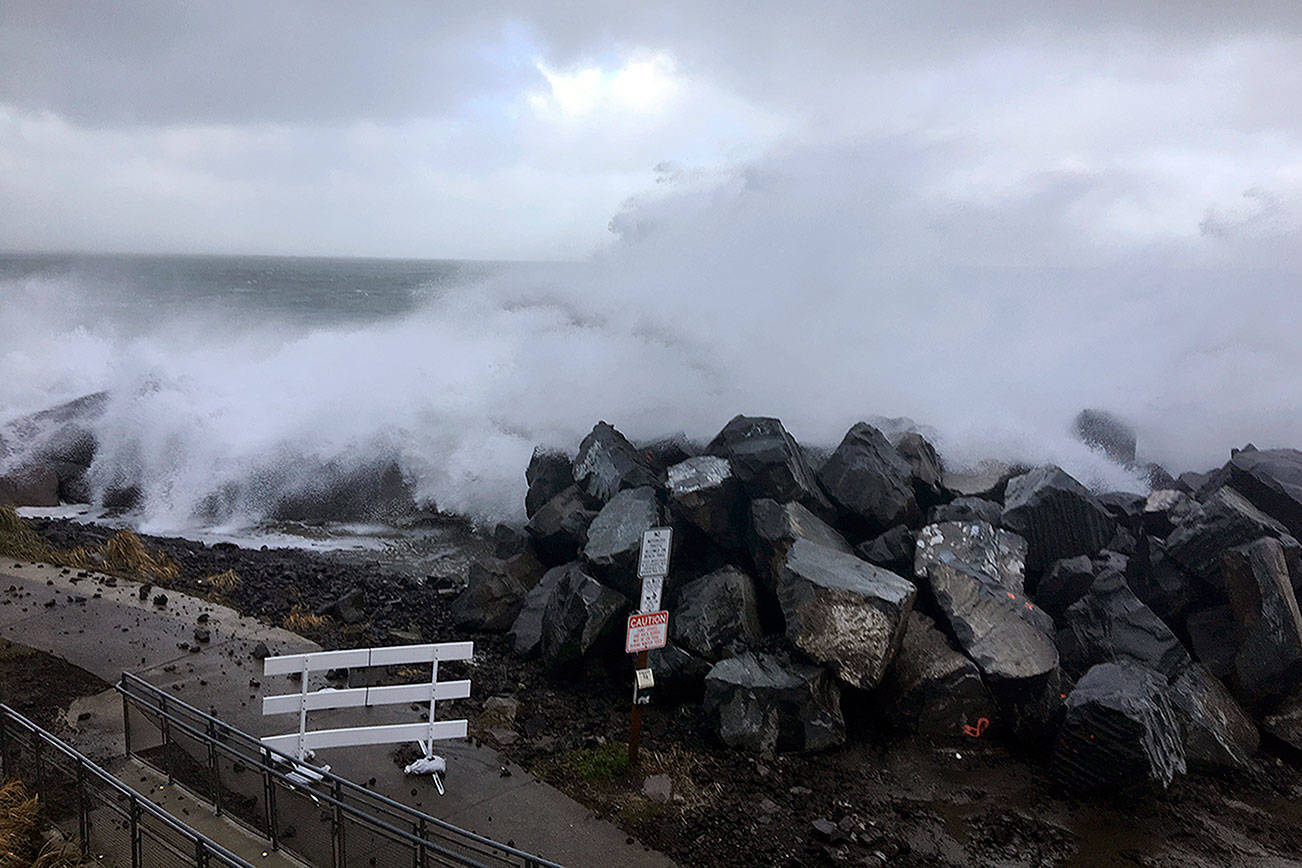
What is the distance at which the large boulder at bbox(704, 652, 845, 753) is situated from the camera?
677 centimetres

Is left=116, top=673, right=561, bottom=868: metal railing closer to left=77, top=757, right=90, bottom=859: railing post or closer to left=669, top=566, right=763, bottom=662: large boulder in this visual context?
left=77, top=757, right=90, bottom=859: railing post

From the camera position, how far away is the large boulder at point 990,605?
23.8 feet

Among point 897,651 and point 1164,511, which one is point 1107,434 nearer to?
point 1164,511

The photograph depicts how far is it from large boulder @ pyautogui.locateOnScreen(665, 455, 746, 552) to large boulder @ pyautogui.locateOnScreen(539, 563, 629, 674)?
1183mm

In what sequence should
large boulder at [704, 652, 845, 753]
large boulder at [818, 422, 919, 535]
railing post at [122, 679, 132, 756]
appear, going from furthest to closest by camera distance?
large boulder at [818, 422, 919, 535] < large boulder at [704, 652, 845, 753] < railing post at [122, 679, 132, 756]

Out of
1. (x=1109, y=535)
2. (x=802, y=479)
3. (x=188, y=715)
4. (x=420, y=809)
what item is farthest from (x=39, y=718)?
(x=1109, y=535)

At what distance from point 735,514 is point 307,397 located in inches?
503

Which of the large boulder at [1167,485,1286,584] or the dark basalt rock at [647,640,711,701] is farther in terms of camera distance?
the large boulder at [1167,485,1286,584]

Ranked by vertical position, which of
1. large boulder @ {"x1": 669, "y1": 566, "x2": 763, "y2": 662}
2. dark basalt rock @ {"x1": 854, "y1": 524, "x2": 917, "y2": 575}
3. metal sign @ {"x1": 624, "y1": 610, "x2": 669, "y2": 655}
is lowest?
large boulder @ {"x1": 669, "y1": 566, "x2": 763, "y2": 662}

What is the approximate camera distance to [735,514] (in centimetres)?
875

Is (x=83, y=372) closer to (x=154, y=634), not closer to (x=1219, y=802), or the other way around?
(x=154, y=634)

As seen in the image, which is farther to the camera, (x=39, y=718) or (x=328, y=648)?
(x=328, y=648)

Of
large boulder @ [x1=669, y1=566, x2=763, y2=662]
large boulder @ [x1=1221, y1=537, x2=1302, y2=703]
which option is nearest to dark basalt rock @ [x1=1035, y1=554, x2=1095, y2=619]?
large boulder @ [x1=1221, y1=537, x2=1302, y2=703]

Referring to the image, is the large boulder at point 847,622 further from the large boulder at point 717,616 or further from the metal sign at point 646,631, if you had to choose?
the metal sign at point 646,631
